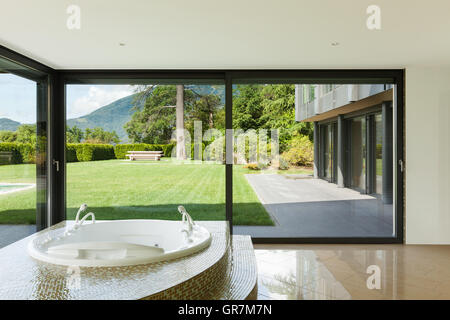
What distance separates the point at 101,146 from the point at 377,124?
3658 mm

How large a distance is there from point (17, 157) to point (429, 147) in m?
4.89

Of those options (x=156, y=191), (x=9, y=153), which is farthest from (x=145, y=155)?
(x=9, y=153)

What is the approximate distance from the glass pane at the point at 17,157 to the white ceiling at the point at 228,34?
→ 0.46 m

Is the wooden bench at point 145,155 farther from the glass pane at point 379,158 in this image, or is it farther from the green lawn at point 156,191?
the glass pane at point 379,158

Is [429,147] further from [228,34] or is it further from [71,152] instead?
[71,152]

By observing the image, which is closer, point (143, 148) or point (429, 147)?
point (429, 147)

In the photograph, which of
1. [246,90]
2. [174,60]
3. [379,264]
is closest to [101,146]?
[174,60]

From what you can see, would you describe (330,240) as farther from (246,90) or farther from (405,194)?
(246,90)

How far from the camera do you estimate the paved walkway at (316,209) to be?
15.2 ft

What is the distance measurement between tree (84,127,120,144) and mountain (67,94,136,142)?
2.1 inches

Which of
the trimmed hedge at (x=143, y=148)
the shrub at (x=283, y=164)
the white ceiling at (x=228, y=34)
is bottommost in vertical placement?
the shrub at (x=283, y=164)

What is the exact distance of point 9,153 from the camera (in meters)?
3.83

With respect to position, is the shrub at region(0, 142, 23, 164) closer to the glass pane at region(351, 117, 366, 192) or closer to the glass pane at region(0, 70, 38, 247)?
the glass pane at region(0, 70, 38, 247)

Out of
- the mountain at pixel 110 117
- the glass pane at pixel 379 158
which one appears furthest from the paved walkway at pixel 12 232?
the glass pane at pixel 379 158
